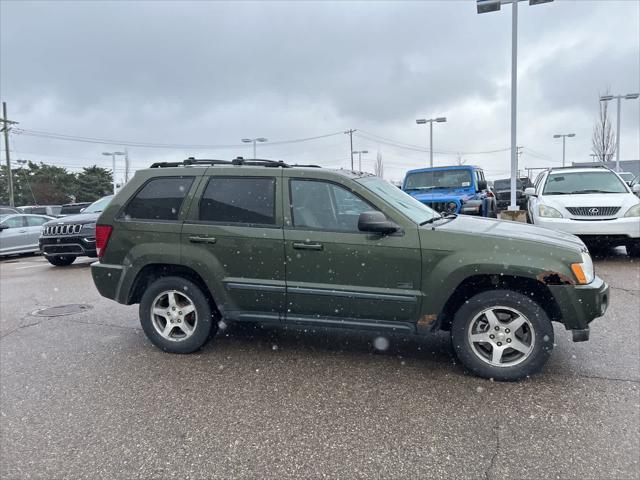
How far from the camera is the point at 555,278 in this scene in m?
3.53

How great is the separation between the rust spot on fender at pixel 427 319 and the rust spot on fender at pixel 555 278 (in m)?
0.85

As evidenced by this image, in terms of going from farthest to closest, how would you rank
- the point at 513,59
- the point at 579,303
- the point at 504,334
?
the point at 513,59
the point at 504,334
the point at 579,303

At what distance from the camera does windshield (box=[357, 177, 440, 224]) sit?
4059 mm

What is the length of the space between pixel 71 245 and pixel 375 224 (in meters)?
9.06

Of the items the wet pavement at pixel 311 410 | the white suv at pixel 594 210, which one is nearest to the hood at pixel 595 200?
the white suv at pixel 594 210

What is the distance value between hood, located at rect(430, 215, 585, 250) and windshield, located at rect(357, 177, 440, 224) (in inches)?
7.1

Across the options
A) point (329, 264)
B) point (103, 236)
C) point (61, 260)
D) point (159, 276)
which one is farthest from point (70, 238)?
point (329, 264)

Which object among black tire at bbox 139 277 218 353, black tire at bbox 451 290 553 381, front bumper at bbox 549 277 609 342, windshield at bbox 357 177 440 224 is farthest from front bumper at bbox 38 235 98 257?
front bumper at bbox 549 277 609 342

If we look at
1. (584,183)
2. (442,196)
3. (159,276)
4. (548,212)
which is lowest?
(159,276)

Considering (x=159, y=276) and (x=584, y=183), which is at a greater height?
(x=584, y=183)

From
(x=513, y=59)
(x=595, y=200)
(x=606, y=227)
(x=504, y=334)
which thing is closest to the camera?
(x=504, y=334)

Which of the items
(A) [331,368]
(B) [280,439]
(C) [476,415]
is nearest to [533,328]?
(C) [476,415]

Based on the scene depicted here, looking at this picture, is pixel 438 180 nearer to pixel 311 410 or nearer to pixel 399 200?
pixel 399 200

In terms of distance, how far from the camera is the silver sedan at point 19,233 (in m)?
13.8
